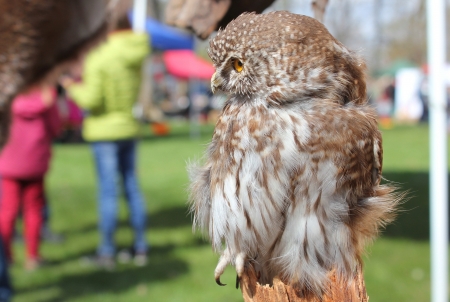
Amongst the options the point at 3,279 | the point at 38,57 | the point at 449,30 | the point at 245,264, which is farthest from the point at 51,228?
the point at 449,30

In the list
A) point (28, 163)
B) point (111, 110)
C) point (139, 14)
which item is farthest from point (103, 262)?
point (139, 14)

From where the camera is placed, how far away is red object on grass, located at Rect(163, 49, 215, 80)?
24933 millimetres

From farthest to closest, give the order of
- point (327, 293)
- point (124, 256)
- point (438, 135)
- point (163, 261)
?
point (124, 256)
point (163, 261)
point (438, 135)
point (327, 293)

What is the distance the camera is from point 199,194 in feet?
6.55

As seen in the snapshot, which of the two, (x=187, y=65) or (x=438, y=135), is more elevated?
(x=187, y=65)

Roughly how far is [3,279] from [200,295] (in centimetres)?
175

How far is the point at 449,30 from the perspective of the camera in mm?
9891

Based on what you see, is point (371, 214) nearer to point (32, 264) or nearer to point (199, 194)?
point (199, 194)

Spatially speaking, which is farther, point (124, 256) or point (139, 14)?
point (139, 14)

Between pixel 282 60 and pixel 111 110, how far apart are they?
4432 millimetres

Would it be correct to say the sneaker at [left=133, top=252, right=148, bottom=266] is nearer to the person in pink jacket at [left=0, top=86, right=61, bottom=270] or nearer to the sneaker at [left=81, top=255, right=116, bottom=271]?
the sneaker at [left=81, top=255, right=116, bottom=271]

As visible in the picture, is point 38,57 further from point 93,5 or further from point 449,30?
point 449,30

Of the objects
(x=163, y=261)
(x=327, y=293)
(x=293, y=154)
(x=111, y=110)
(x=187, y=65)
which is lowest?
(x=163, y=261)

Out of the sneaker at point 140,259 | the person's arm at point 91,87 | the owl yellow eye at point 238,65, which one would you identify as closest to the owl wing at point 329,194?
the owl yellow eye at point 238,65
